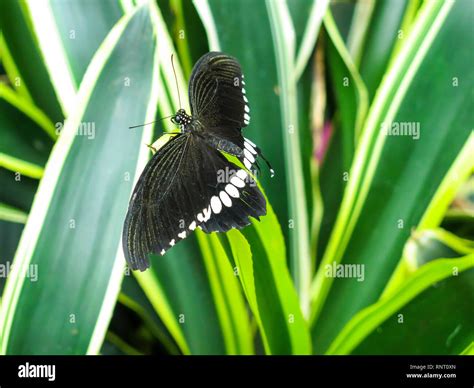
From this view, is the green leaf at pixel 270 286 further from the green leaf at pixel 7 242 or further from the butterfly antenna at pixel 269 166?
the green leaf at pixel 7 242

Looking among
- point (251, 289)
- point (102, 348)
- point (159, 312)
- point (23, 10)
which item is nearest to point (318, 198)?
point (251, 289)

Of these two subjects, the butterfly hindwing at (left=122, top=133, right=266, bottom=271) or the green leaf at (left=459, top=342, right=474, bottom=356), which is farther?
the green leaf at (left=459, top=342, right=474, bottom=356)

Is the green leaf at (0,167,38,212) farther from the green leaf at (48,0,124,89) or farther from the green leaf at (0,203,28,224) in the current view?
the green leaf at (48,0,124,89)

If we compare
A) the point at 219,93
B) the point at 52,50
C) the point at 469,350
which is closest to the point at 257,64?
the point at 219,93

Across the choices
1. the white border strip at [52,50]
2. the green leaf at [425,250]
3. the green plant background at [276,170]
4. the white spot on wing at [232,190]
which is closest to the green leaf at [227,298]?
the green plant background at [276,170]

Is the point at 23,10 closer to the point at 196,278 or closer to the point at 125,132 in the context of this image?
the point at 125,132

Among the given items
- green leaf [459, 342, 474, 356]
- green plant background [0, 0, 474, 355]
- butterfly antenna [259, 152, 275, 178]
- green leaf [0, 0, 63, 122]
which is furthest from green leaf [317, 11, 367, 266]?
green leaf [0, 0, 63, 122]
